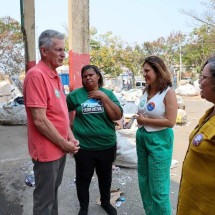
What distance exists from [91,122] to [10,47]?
16019 mm

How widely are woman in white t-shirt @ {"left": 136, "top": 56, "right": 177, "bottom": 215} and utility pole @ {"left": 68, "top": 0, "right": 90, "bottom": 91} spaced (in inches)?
66.5

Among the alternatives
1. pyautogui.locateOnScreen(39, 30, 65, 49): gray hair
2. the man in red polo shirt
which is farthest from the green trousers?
pyautogui.locateOnScreen(39, 30, 65, 49): gray hair

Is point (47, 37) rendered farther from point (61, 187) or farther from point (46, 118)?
point (61, 187)

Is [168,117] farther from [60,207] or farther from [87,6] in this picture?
[87,6]

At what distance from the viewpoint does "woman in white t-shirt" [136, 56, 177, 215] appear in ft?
8.71

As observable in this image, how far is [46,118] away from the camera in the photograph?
2094 millimetres

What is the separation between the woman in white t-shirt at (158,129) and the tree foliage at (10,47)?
15846 mm

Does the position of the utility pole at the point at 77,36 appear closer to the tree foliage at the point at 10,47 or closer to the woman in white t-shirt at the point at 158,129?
the woman in white t-shirt at the point at 158,129

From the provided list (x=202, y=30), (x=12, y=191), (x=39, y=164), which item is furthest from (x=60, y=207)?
(x=202, y=30)

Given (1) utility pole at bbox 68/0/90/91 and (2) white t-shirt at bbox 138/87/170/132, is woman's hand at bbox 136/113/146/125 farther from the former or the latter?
(1) utility pole at bbox 68/0/90/91

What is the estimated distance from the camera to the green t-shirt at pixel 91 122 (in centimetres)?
282

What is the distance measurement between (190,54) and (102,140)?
31.2 metres

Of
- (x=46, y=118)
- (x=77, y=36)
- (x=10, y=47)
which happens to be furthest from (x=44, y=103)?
(x=10, y=47)

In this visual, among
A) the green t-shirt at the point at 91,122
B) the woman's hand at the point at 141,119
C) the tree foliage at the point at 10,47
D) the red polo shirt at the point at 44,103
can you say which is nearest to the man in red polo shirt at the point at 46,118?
the red polo shirt at the point at 44,103
